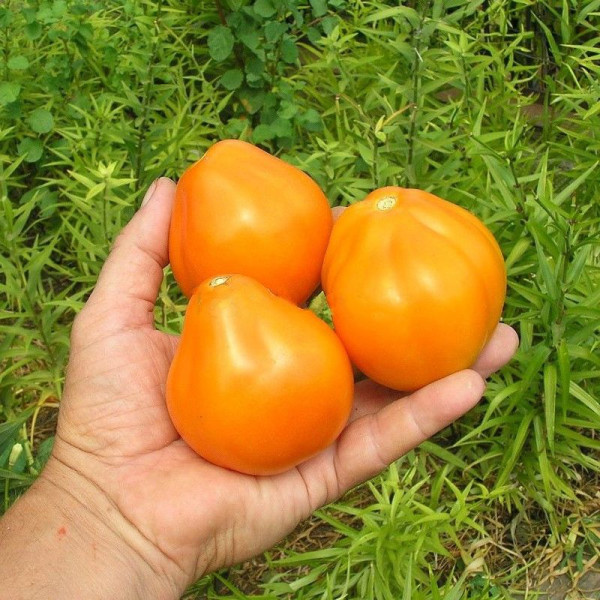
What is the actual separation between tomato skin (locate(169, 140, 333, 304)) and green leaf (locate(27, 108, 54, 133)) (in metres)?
1.33

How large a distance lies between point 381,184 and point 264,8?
40.0 inches

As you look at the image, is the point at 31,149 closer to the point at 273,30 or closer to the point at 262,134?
the point at 262,134

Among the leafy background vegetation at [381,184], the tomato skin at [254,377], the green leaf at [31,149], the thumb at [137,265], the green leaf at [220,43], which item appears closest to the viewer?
the tomato skin at [254,377]

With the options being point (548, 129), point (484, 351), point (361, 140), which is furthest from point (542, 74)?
point (484, 351)

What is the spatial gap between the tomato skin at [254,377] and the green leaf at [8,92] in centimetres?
170

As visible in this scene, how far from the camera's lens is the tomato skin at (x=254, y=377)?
152cm

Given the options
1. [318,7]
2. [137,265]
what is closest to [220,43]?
[318,7]

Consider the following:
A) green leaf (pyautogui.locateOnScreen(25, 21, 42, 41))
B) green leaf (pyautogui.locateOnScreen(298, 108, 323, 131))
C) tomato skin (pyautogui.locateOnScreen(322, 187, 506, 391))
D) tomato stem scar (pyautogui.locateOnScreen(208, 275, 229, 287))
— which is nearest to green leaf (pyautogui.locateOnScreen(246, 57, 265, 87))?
green leaf (pyautogui.locateOnScreen(298, 108, 323, 131))

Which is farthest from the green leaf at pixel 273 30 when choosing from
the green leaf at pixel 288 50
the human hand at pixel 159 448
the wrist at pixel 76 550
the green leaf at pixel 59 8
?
the wrist at pixel 76 550

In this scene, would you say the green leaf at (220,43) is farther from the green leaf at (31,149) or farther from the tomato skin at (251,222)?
the tomato skin at (251,222)

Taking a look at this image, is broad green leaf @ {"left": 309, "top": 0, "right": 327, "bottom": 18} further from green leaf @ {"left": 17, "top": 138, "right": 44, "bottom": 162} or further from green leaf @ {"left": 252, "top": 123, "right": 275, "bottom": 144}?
green leaf @ {"left": 17, "top": 138, "right": 44, "bottom": 162}

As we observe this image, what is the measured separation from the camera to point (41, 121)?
9.61 ft

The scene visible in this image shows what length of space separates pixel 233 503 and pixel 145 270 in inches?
24.9

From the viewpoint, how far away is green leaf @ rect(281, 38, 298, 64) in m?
3.08
